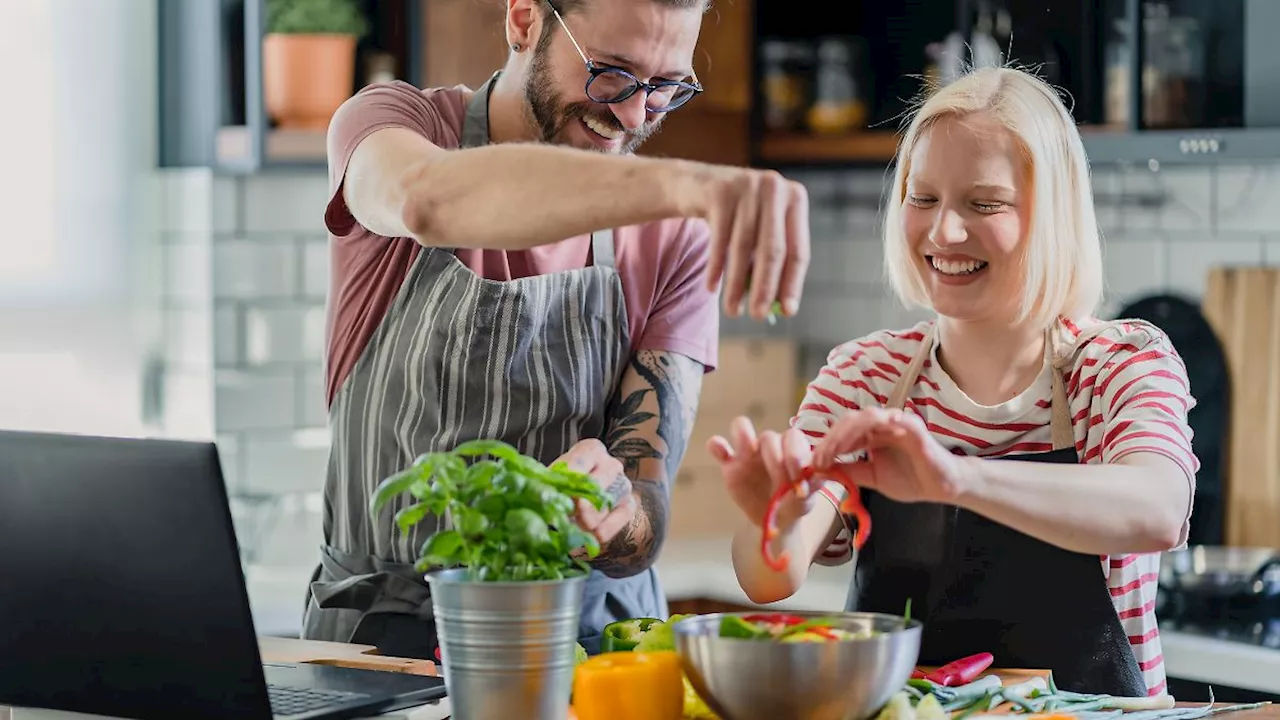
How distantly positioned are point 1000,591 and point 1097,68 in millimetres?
1718

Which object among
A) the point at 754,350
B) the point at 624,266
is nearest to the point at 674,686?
the point at 624,266

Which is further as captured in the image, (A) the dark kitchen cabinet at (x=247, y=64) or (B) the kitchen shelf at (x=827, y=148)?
(B) the kitchen shelf at (x=827, y=148)

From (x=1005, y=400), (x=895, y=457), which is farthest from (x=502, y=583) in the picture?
(x=1005, y=400)

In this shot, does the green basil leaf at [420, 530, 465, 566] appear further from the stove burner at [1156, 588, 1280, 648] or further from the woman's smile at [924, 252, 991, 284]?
the stove burner at [1156, 588, 1280, 648]

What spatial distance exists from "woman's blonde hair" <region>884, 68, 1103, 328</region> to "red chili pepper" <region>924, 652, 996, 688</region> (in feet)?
1.65

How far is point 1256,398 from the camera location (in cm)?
364

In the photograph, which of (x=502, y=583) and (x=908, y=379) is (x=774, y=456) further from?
(x=908, y=379)

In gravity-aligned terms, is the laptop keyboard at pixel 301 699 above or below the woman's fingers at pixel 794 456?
below

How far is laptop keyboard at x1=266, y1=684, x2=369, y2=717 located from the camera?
1685mm

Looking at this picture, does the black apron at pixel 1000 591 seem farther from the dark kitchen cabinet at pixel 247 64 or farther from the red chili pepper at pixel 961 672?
the dark kitchen cabinet at pixel 247 64

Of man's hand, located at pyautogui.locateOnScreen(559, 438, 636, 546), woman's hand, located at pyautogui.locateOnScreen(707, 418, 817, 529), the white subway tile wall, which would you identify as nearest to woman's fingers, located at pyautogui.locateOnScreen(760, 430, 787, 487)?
woman's hand, located at pyautogui.locateOnScreen(707, 418, 817, 529)

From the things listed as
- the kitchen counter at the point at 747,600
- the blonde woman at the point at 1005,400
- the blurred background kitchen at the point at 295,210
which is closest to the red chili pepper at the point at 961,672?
the blonde woman at the point at 1005,400

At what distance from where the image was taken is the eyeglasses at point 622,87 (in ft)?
7.25

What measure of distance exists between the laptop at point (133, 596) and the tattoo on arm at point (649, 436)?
515 mm
